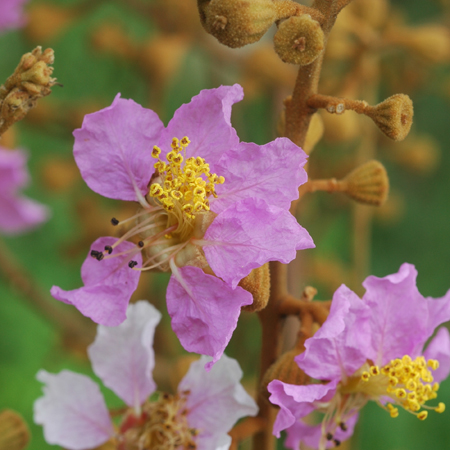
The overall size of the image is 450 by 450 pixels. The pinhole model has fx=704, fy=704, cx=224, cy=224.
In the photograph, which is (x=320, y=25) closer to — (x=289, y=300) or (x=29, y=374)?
(x=289, y=300)

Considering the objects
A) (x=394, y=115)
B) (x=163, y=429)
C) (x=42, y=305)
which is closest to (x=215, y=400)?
(x=163, y=429)

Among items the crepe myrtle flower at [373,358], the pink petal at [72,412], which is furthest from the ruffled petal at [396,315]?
the pink petal at [72,412]

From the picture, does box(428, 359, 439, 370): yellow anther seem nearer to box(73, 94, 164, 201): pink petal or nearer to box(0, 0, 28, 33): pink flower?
box(73, 94, 164, 201): pink petal

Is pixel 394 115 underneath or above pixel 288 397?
above

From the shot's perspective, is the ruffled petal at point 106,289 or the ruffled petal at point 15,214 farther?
the ruffled petal at point 15,214

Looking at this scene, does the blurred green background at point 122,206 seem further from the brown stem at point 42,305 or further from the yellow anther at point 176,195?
the yellow anther at point 176,195

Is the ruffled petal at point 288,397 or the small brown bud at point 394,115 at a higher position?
the small brown bud at point 394,115

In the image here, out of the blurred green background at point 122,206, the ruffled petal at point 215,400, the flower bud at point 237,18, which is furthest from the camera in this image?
the blurred green background at point 122,206

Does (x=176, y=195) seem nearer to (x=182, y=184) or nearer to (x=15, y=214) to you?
(x=182, y=184)
